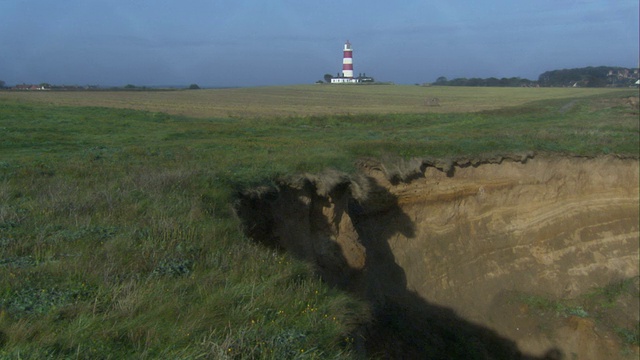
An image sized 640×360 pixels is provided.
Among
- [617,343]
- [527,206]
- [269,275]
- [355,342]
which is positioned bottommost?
[617,343]

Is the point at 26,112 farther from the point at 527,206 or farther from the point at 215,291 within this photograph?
the point at 215,291

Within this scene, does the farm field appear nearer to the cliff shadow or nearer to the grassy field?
the cliff shadow

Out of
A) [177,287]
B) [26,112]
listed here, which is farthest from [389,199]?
[26,112]

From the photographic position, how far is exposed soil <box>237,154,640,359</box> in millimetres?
11438

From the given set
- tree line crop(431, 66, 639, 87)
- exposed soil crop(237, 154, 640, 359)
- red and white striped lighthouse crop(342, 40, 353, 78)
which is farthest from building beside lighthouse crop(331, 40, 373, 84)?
exposed soil crop(237, 154, 640, 359)

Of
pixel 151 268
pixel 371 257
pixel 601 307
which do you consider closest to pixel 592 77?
pixel 601 307

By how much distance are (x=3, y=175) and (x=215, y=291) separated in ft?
19.4

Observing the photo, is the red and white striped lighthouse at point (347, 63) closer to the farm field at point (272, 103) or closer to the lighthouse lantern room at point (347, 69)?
the lighthouse lantern room at point (347, 69)

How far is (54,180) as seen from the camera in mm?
9164

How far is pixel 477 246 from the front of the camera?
14.5m

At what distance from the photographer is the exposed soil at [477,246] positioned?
1144cm

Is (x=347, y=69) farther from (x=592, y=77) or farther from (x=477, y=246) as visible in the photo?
(x=477, y=246)

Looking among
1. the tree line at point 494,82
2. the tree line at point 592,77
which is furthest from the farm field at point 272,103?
the tree line at point 494,82

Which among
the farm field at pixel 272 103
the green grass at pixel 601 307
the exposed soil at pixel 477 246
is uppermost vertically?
the farm field at pixel 272 103
